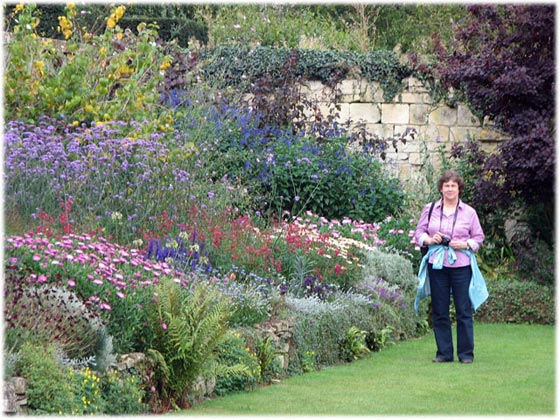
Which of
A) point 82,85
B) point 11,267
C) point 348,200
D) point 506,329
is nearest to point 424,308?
point 506,329

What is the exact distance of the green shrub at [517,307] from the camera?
12.5 m

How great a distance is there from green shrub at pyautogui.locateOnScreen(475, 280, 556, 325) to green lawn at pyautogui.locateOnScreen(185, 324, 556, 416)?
99.2 inches

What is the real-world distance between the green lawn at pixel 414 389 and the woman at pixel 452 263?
25cm

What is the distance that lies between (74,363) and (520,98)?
29.8ft

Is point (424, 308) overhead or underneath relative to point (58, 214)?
underneath

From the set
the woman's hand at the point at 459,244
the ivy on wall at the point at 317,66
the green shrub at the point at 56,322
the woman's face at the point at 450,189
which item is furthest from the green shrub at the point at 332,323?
the ivy on wall at the point at 317,66

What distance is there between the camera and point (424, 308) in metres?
11.5

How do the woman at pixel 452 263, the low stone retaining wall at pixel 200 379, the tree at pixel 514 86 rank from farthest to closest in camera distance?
the tree at pixel 514 86 < the woman at pixel 452 263 < the low stone retaining wall at pixel 200 379

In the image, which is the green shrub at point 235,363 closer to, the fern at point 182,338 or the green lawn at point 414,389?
the green lawn at point 414,389

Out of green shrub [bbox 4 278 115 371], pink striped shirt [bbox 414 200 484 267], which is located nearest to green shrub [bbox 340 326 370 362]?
pink striped shirt [bbox 414 200 484 267]

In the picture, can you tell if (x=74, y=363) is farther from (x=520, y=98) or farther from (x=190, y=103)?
(x=520, y=98)

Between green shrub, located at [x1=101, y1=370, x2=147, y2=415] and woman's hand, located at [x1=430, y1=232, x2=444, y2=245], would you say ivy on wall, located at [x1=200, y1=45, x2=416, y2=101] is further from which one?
green shrub, located at [x1=101, y1=370, x2=147, y2=415]

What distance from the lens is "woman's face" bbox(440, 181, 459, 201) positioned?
8.99m

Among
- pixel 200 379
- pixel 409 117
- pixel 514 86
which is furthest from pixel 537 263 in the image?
pixel 200 379
